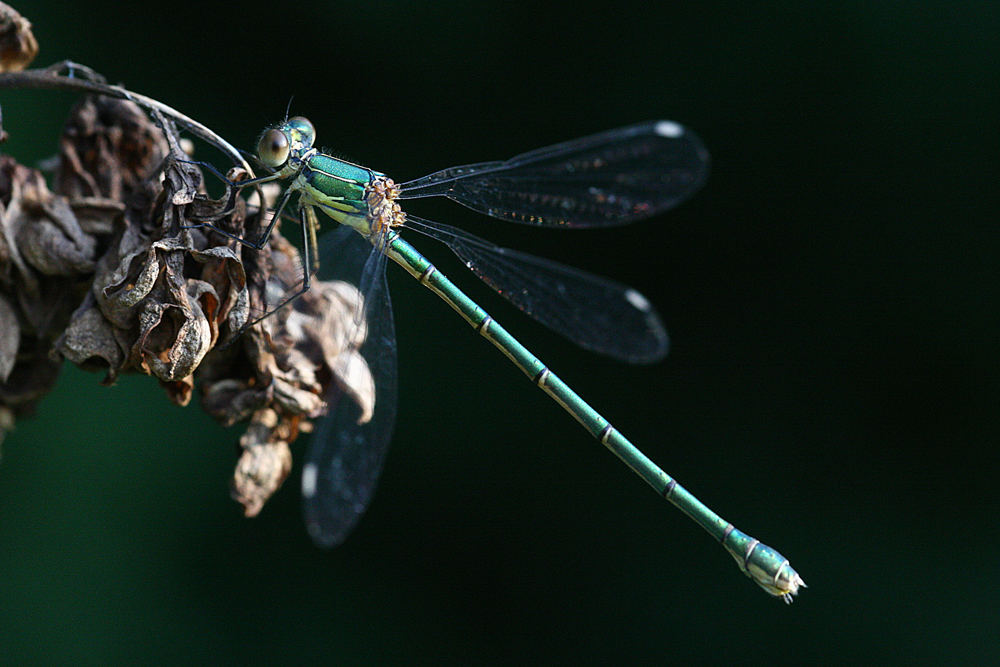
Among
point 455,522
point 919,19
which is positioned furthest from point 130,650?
point 919,19

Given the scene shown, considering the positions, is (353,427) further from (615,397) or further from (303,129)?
(615,397)

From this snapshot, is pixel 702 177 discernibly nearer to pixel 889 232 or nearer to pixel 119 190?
pixel 119 190

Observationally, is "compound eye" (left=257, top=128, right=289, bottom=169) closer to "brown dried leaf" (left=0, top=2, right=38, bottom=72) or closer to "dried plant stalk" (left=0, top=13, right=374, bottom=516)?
"dried plant stalk" (left=0, top=13, right=374, bottom=516)

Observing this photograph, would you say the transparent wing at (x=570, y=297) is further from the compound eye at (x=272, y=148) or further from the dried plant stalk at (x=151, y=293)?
the dried plant stalk at (x=151, y=293)

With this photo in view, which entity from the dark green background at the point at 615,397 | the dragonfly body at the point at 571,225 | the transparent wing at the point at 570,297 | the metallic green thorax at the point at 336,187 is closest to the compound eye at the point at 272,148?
the metallic green thorax at the point at 336,187

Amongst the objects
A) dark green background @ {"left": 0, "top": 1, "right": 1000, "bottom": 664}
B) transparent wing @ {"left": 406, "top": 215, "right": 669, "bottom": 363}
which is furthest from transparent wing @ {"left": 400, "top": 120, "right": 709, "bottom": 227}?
dark green background @ {"left": 0, "top": 1, "right": 1000, "bottom": 664}

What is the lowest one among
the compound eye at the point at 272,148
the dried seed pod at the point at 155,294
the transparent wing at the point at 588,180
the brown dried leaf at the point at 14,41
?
the dried seed pod at the point at 155,294
